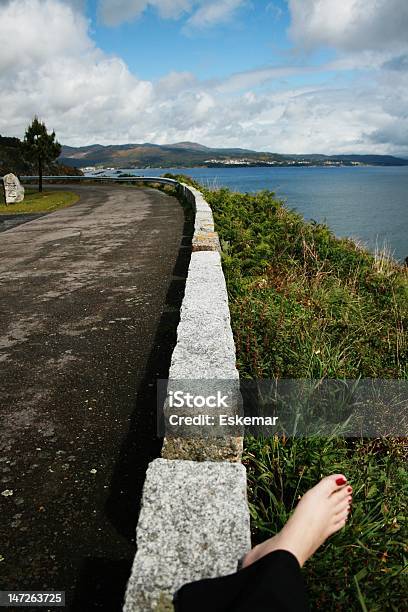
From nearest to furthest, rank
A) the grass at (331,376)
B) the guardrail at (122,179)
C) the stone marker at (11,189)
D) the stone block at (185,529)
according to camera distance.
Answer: the stone block at (185,529), the grass at (331,376), the stone marker at (11,189), the guardrail at (122,179)

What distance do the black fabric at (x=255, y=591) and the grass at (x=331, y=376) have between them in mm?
497

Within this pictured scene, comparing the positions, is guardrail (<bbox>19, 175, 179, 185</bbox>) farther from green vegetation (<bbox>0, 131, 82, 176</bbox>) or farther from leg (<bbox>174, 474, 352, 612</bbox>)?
leg (<bbox>174, 474, 352, 612</bbox>)

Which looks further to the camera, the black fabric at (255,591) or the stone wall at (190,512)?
the stone wall at (190,512)

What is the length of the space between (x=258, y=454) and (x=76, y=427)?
1308 mm

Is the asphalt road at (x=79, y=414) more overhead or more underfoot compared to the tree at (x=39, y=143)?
more underfoot

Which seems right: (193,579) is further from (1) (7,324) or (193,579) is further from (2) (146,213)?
(2) (146,213)

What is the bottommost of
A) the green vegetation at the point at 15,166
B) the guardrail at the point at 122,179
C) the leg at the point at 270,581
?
the leg at the point at 270,581

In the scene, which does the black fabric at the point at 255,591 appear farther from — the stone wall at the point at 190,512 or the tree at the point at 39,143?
the tree at the point at 39,143

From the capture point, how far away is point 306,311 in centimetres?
559

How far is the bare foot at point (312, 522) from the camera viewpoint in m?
1.83

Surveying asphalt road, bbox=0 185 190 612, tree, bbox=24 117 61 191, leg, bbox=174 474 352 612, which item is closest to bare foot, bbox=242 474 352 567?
leg, bbox=174 474 352 612

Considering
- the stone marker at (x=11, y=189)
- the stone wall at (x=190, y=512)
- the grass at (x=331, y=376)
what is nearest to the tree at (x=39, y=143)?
the stone marker at (x=11, y=189)

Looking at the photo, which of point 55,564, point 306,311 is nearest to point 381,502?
point 55,564

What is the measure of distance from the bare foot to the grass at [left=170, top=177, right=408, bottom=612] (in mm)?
170
